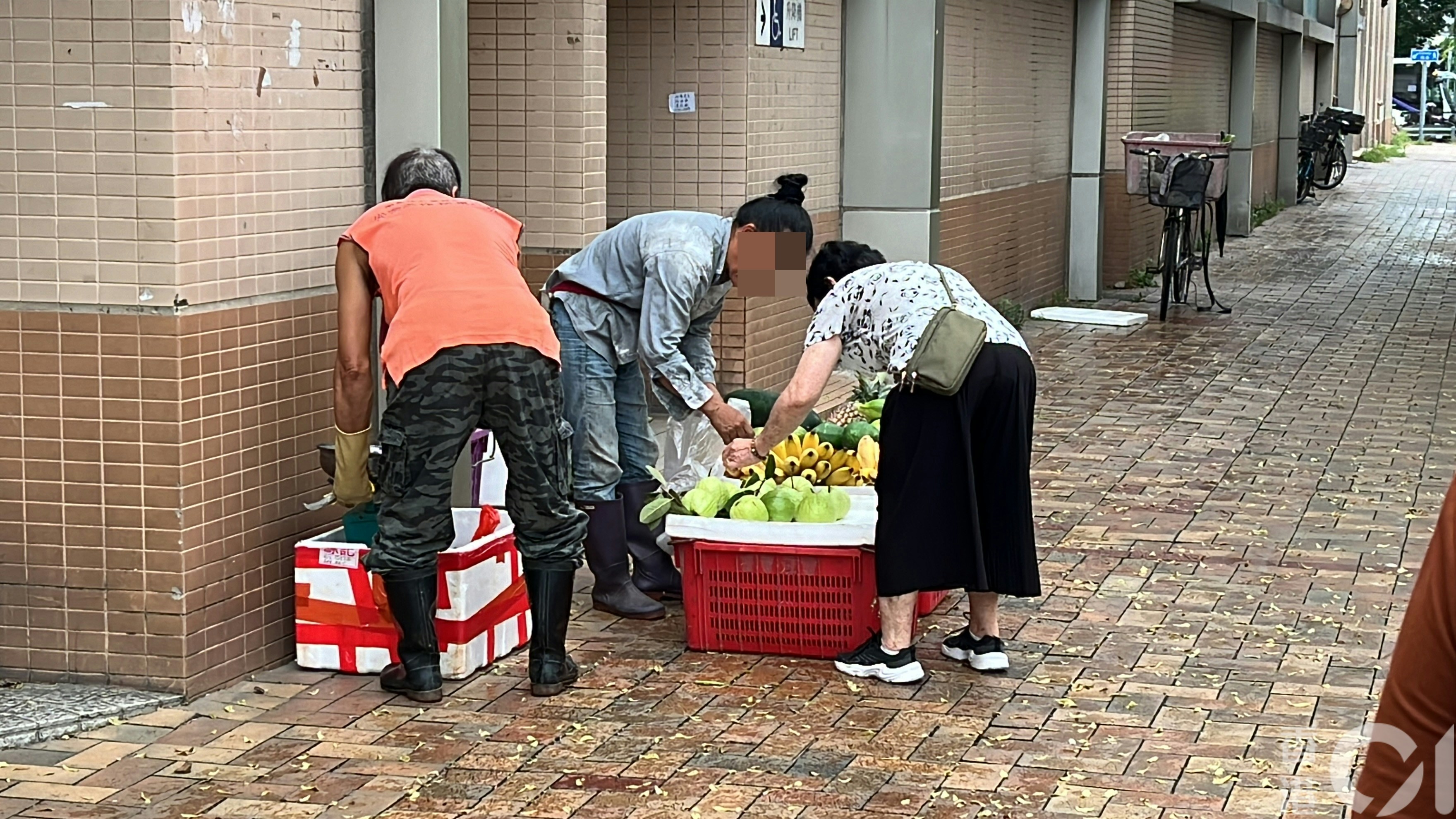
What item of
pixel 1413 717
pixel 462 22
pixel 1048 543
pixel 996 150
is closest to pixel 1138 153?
pixel 996 150

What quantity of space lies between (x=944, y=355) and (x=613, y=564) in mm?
1647

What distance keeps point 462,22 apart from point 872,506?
7.49 ft

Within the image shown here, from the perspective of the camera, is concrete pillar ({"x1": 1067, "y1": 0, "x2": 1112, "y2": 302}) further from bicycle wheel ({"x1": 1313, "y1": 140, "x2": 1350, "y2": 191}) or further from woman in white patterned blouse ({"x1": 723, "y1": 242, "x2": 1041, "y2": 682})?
bicycle wheel ({"x1": 1313, "y1": 140, "x2": 1350, "y2": 191})

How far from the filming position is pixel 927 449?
5723 millimetres

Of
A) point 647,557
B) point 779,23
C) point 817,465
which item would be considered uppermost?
point 779,23

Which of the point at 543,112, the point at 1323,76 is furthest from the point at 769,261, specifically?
the point at 1323,76

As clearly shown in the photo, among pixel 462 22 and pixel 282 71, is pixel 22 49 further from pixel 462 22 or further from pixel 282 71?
pixel 462 22

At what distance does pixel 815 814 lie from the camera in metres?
4.76

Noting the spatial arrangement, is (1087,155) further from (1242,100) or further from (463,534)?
(463,534)

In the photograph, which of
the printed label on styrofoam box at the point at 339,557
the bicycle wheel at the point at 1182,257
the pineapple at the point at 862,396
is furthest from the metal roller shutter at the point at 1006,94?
the printed label on styrofoam box at the point at 339,557

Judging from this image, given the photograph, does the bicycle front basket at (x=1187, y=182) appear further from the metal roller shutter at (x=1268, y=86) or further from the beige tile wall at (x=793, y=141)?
the metal roller shutter at (x=1268, y=86)

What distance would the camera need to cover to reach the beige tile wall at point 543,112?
26.2 feet

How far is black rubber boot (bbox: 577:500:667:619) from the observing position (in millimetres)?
6598

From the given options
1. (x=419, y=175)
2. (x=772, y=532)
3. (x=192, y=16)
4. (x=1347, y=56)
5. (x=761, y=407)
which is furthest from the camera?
(x=1347, y=56)
